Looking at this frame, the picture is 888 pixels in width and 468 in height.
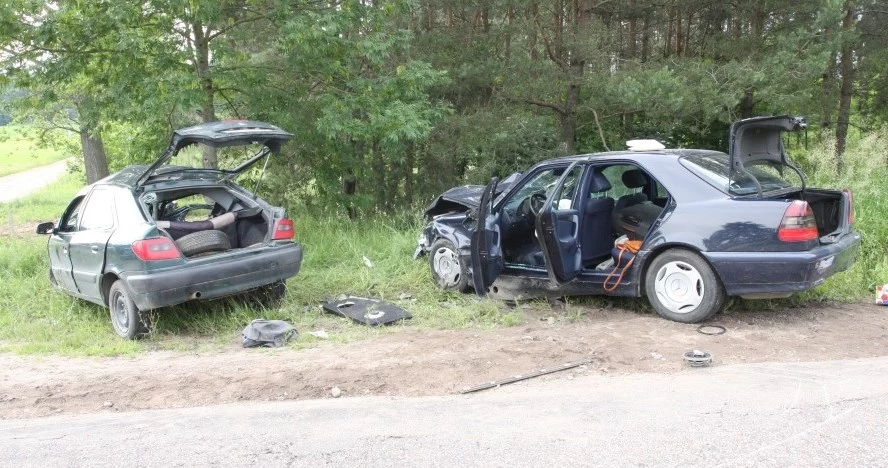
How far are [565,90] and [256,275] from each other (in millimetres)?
10249

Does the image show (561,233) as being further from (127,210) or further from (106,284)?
(106,284)

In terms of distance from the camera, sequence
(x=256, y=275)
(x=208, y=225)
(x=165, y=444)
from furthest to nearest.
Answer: (x=208, y=225) → (x=256, y=275) → (x=165, y=444)

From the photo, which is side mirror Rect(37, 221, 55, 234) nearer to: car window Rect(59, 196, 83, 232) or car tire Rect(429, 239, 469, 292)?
car window Rect(59, 196, 83, 232)

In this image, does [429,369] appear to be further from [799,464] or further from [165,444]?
[799,464]

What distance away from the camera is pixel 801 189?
5.96 m

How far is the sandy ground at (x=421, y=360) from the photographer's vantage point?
15.7ft

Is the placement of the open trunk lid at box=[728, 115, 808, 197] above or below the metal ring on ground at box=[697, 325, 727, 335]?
above

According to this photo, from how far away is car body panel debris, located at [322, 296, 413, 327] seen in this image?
6605mm

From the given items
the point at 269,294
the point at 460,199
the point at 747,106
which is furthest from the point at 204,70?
the point at 747,106

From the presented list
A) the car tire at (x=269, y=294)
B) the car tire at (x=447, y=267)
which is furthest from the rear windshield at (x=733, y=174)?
the car tire at (x=269, y=294)

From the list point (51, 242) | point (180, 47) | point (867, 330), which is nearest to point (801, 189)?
point (867, 330)

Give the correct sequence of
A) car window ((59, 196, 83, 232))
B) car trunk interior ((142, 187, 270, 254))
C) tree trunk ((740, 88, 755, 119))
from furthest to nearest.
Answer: tree trunk ((740, 88, 755, 119)) < car window ((59, 196, 83, 232)) < car trunk interior ((142, 187, 270, 254))

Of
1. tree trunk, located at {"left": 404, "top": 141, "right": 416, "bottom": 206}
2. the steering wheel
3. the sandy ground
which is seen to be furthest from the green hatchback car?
tree trunk, located at {"left": 404, "top": 141, "right": 416, "bottom": 206}

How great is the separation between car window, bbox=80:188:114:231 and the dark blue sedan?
3.55 metres
